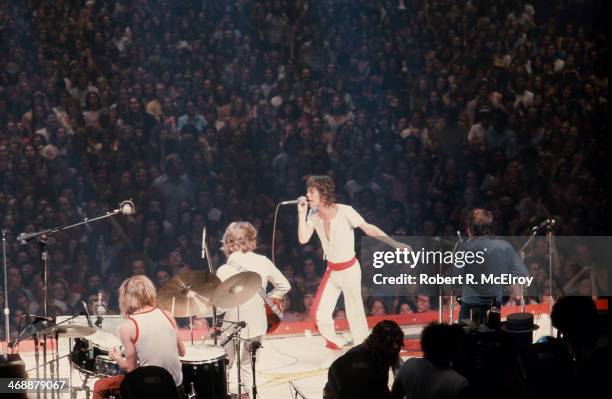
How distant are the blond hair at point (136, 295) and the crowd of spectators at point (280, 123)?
4.09m

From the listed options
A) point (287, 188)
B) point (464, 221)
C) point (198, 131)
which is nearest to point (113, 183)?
point (198, 131)

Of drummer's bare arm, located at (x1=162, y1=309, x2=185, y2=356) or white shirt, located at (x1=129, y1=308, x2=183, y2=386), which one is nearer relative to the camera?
white shirt, located at (x1=129, y1=308, x2=183, y2=386)

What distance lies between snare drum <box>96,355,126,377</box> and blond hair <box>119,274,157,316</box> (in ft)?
1.83

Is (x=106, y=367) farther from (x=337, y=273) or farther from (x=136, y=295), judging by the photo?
(x=337, y=273)

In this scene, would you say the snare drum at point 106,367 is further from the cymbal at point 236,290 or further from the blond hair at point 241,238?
the blond hair at point 241,238

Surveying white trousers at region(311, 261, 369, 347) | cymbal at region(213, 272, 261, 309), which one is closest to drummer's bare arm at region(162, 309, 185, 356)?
cymbal at region(213, 272, 261, 309)

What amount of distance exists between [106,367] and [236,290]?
3.75ft

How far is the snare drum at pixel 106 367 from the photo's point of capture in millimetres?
6527

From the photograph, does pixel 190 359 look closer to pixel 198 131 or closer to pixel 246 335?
pixel 246 335

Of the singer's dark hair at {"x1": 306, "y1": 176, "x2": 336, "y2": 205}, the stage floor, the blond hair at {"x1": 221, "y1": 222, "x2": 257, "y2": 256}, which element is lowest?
the stage floor

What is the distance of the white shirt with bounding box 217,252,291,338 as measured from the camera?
308 inches

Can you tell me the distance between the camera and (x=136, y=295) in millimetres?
6117

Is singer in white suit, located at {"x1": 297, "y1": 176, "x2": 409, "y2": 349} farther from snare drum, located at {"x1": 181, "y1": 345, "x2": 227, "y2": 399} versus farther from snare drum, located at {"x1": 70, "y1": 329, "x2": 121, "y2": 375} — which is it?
snare drum, located at {"x1": 70, "y1": 329, "x2": 121, "y2": 375}

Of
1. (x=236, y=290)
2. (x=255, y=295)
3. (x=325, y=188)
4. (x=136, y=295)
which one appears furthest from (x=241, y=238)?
(x=136, y=295)
